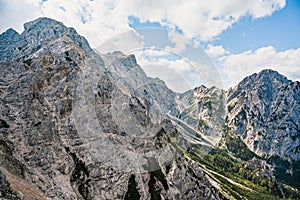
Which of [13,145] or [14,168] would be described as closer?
[14,168]

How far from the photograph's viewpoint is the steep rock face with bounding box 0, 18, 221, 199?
2424 inches

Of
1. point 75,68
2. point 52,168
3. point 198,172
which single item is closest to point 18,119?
point 52,168

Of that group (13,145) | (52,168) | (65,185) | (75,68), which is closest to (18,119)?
(13,145)

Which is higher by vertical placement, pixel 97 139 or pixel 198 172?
pixel 97 139

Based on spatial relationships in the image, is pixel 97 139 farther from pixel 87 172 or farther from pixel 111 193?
pixel 111 193

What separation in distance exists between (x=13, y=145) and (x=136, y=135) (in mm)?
38690

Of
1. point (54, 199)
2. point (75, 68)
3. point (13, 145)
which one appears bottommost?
point (54, 199)

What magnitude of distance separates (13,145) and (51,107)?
15.4 metres

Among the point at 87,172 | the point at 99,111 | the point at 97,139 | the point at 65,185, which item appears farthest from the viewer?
the point at 99,111

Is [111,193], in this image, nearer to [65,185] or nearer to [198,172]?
[65,185]

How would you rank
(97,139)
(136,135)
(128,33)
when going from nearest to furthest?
(128,33) < (97,139) < (136,135)

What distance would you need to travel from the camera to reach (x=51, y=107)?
73.6 metres

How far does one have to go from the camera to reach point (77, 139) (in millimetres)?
71062

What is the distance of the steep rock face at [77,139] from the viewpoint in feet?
202
